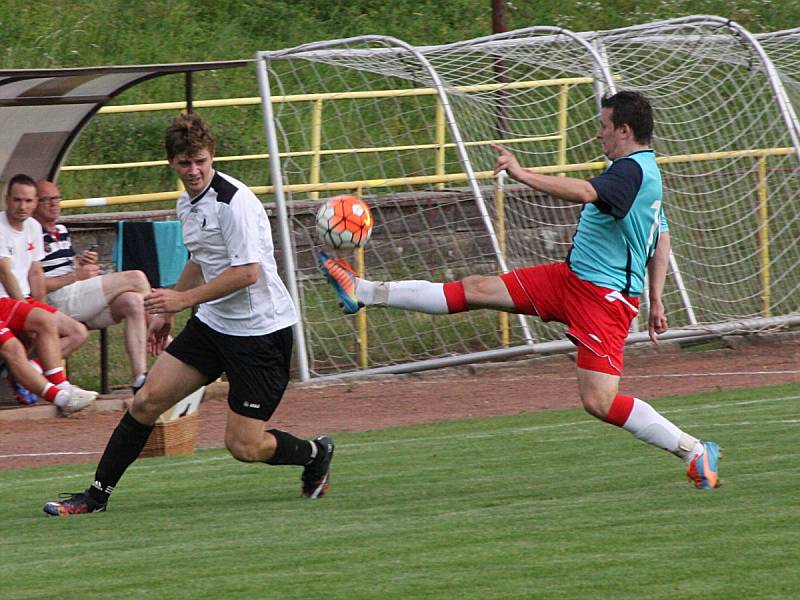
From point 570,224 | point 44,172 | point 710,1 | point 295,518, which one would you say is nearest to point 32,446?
point 44,172

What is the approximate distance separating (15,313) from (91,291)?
0.74m

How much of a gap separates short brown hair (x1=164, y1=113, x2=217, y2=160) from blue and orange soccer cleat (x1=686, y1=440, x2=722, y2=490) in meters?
2.71

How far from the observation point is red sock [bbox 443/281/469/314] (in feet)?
24.3

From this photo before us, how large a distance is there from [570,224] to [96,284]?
511 centimetres

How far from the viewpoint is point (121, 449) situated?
Result: 7109 mm

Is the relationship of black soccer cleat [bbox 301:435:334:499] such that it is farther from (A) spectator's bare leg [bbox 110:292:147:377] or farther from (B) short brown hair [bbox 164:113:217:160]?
(A) spectator's bare leg [bbox 110:292:147:377]

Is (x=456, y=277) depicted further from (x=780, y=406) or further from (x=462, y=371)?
(x=780, y=406)

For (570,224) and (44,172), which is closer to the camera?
(44,172)

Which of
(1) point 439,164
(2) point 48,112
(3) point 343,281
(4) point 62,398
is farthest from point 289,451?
(1) point 439,164

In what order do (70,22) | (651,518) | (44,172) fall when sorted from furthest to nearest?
(70,22) < (44,172) < (651,518)

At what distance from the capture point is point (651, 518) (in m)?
6.29

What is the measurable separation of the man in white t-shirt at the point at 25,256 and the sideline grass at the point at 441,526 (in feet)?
8.34

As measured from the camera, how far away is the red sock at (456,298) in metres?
7.40

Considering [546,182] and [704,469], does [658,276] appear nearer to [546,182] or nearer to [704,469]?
[704,469]
